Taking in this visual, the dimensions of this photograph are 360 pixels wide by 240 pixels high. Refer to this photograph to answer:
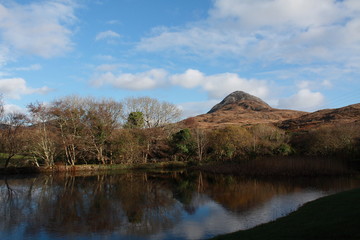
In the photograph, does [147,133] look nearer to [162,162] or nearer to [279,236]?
[162,162]

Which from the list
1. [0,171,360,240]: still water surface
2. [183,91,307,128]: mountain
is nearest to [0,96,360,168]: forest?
[0,171,360,240]: still water surface

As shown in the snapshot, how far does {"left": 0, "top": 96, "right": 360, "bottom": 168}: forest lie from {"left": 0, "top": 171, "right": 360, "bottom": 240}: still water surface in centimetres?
1274

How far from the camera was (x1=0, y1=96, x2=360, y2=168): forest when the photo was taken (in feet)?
119

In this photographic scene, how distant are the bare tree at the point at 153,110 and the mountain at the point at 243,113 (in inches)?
1386

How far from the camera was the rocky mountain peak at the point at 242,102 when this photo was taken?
13425 centimetres

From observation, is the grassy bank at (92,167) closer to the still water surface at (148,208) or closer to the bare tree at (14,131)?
the bare tree at (14,131)

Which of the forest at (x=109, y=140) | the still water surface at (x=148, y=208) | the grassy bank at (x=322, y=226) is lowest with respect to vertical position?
the still water surface at (x=148, y=208)

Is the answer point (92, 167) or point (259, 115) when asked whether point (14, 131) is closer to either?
point (92, 167)

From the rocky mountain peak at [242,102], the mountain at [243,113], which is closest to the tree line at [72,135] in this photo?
the mountain at [243,113]

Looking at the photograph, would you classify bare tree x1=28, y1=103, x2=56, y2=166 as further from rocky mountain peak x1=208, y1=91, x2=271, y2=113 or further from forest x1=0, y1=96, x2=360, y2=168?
rocky mountain peak x1=208, y1=91, x2=271, y2=113

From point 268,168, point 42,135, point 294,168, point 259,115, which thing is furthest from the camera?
point 259,115

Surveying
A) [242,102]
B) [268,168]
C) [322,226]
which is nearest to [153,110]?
[268,168]

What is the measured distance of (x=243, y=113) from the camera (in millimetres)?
121562

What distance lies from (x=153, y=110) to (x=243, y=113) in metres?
75.6
